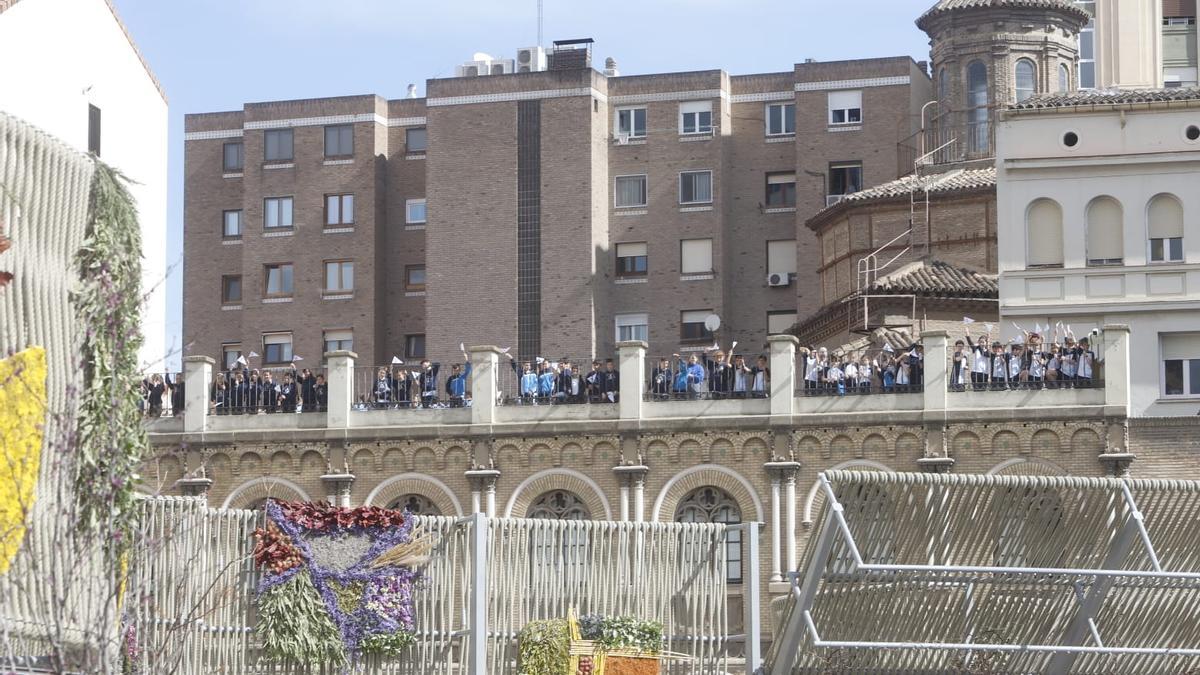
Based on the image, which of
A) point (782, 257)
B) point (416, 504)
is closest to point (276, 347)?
point (782, 257)

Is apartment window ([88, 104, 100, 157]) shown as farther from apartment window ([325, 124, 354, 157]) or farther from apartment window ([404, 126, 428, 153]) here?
apartment window ([325, 124, 354, 157])

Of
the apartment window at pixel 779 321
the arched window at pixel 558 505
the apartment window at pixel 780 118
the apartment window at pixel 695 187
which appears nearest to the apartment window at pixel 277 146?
the apartment window at pixel 695 187

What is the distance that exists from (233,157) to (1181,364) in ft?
125

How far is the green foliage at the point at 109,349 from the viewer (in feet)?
70.2

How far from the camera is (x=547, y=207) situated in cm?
7375

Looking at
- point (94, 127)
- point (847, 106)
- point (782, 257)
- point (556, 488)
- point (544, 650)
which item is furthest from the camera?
point (782, 257)

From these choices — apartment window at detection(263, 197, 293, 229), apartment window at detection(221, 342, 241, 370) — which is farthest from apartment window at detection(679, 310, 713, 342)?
apartment window at detection(221, 342, 241, 370)

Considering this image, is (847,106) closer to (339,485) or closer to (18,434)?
(339,485)

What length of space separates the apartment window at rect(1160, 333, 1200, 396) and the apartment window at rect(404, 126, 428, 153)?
3161cm

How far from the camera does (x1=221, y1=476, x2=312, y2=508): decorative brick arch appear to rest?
182 feet

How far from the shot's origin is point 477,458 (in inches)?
2162

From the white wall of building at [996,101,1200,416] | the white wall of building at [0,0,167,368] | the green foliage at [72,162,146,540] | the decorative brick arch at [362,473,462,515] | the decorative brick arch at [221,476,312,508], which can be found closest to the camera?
the green foliage at [72,162,146,540]

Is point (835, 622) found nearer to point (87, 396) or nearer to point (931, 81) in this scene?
point (87, 396)

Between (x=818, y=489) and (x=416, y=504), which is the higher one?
(x=818, y=489)
